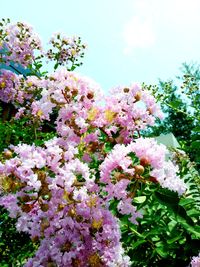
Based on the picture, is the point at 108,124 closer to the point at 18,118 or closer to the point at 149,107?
the point at 149,107

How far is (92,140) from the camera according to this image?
206 centimetres

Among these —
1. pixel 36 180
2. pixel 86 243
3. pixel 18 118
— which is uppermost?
pixel 18 118

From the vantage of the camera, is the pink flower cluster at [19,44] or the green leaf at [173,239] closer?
the green leaf at [173,239]

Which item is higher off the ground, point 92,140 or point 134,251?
point 92,140

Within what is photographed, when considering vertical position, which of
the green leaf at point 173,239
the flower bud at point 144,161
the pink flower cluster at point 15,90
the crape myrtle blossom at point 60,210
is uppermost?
the pink flower cluster at point 15,90

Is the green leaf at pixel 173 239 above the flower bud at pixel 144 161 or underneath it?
underneath

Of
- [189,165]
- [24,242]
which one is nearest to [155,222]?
[189,165]

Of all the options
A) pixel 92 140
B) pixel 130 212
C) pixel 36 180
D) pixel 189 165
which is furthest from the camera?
pixel 189 165

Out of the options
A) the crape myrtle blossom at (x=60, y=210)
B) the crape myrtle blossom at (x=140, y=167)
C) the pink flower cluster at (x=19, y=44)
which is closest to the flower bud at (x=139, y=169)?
the crape myrtle blossom at (x=140, y=167)

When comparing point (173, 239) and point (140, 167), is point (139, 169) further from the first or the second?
point (173, 239)

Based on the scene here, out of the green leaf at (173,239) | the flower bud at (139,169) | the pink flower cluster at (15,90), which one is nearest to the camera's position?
the flower bud at (139,169)

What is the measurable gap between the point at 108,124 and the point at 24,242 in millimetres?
2191

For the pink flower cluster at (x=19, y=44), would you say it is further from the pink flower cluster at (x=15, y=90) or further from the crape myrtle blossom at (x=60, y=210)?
the crape myrtle blossom at (x=60, y=210)

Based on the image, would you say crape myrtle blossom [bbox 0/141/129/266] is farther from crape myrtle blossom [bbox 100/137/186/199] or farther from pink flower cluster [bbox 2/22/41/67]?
pink flower cluster [bbox 2/22/41/67]
